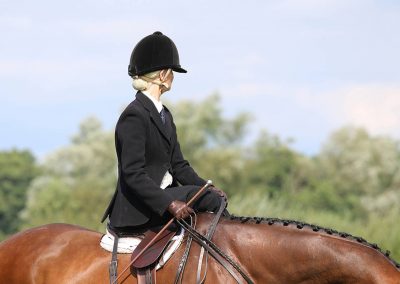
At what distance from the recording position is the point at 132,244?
748 centimetres

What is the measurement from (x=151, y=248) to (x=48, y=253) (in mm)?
1090

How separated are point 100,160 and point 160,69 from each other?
100264mm

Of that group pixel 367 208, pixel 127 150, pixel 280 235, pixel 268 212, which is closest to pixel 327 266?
pixel 280 235

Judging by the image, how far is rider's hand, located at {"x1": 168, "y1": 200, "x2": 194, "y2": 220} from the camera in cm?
718

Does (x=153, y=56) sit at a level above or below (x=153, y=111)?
above

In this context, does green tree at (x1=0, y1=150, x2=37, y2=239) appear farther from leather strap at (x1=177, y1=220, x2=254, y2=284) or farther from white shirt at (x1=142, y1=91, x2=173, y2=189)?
leather strap at (x1=177, y1=220, x2=254, y2=284)

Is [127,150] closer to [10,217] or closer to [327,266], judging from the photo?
[327,266]

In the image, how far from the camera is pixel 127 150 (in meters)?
7.38

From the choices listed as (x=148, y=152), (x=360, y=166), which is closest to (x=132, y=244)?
(x=148, y=152)

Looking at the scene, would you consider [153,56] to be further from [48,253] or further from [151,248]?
[48,253]

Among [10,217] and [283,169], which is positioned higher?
[283,169]

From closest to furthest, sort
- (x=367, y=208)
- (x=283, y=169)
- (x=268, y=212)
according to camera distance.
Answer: (x=268, y=212), (x=367, y=208), (x=283, y=169)

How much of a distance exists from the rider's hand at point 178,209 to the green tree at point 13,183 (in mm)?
109429

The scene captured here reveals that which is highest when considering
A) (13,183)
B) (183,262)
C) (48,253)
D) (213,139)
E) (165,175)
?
(165,175)
